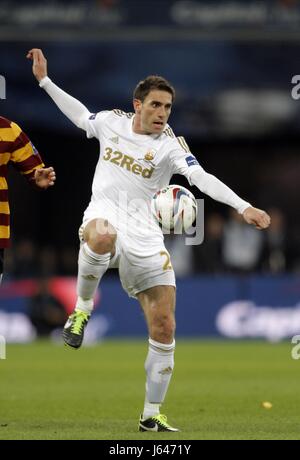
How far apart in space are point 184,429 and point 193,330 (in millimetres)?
11474

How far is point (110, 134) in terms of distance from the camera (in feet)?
29.1

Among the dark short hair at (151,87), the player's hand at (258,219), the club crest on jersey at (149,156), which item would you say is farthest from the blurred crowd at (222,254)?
the player's hand at (258,219)

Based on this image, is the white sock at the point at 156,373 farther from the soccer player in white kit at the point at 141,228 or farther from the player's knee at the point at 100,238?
the player's knee at the point at 100,238

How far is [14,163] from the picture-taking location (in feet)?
29.7

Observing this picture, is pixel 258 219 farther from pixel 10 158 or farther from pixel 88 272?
pixel 10 158

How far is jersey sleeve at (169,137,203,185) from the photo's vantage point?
855 centimetres

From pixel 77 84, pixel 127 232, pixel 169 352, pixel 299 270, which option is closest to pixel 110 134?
pixel 127 232

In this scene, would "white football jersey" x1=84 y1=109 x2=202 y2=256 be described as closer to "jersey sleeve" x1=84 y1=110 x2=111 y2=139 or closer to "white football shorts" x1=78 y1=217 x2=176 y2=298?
"white football shorts" x1=78 y1=217 x2=176 y2=298

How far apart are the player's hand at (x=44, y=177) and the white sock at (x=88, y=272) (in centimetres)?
71

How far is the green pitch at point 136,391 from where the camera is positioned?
8781 mm

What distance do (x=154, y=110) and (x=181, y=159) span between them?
0.41 m

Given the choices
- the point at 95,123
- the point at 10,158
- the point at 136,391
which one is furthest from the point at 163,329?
the point at 136,391
